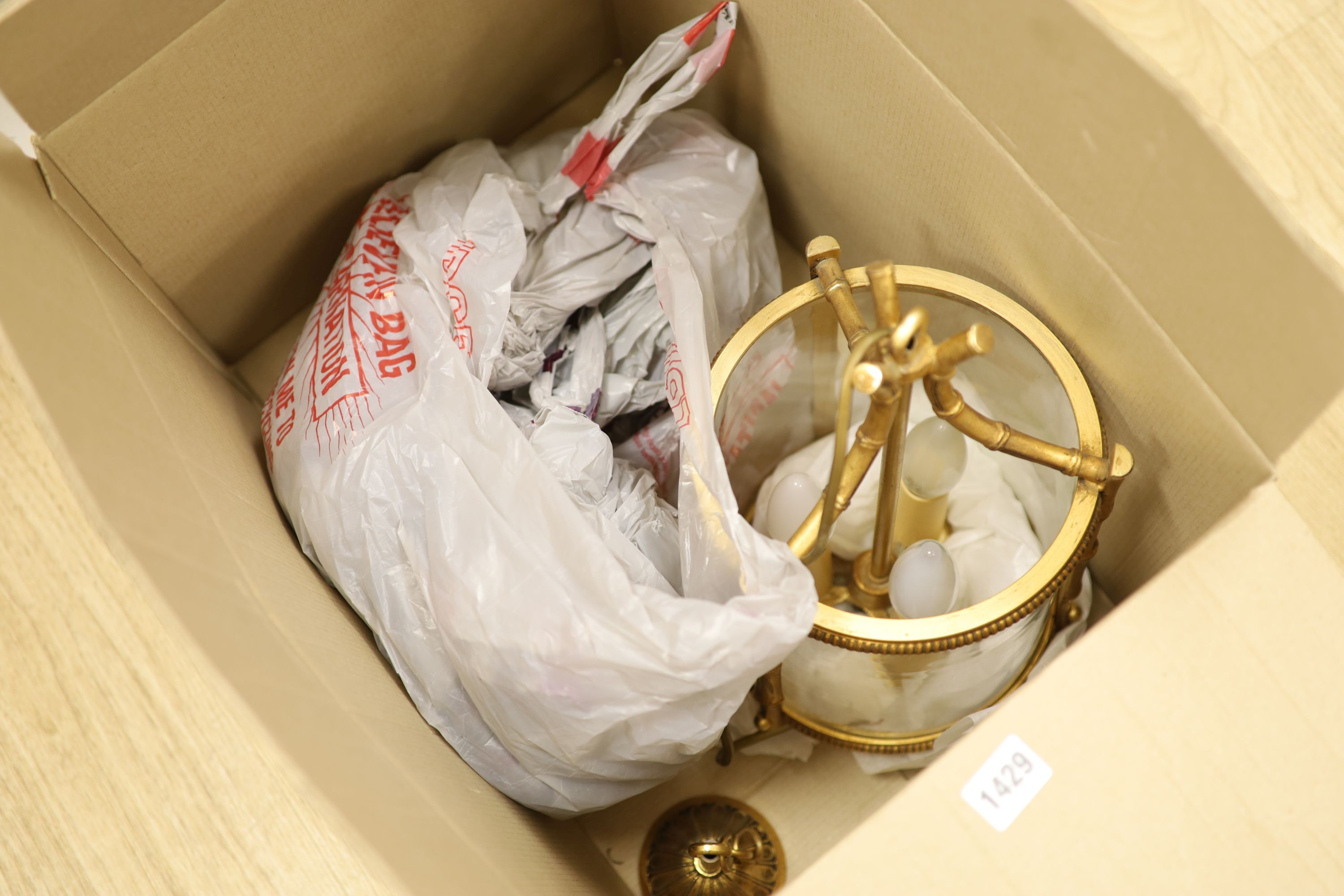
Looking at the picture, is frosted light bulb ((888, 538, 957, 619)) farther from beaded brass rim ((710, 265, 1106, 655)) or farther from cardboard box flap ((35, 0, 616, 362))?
cardboard box flap ((35, 0, 616, 362))

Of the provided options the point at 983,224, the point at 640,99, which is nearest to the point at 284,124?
the point at 640,99

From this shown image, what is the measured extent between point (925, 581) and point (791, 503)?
9 centimetres

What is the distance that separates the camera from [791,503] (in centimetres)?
61

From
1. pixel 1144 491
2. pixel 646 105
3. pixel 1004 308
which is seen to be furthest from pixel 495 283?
pixel 1144 491

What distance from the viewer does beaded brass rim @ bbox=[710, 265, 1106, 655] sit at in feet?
1.75

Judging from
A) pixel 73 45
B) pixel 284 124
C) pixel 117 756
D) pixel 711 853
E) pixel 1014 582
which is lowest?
pixel 711 853

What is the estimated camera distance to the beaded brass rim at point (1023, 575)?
535 millimetres

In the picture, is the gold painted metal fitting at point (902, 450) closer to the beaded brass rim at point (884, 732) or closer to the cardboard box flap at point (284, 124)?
the beaded brass rim at point (884, 732)

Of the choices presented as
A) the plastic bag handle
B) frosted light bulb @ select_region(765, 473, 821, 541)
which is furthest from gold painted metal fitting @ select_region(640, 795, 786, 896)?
the plastic bag handle

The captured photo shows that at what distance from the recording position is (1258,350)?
469 millimetres

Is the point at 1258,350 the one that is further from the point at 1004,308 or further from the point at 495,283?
the point at 495,283

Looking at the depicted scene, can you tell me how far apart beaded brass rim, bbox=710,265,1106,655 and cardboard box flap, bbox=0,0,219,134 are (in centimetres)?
39

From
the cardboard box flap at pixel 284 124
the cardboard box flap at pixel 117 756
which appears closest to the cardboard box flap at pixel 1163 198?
the cardboard box flap at pixel 284 124

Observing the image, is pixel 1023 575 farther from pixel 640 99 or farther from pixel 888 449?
pixel 640 99
